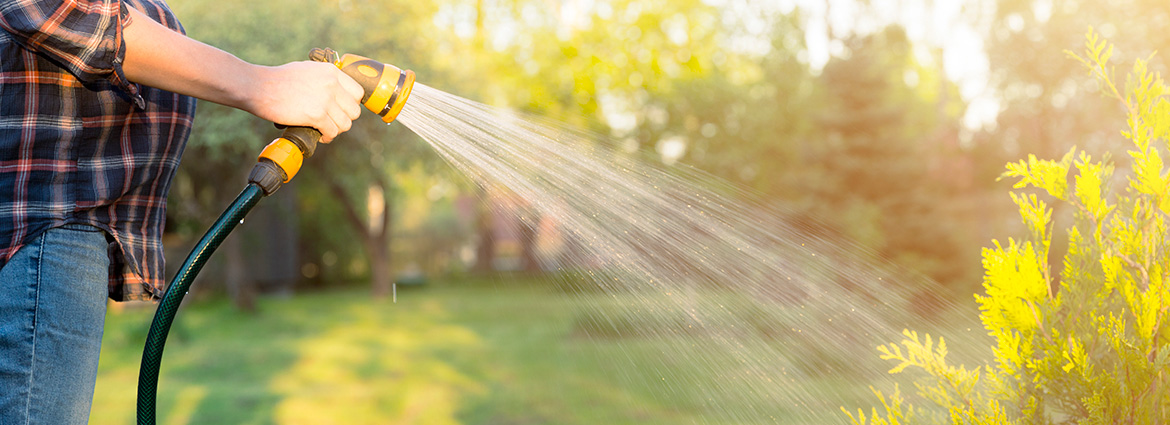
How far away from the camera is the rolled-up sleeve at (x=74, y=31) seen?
126cm

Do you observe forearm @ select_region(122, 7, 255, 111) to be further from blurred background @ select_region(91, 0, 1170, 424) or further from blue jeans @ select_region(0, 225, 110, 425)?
blurred background @ select_region(91, 0, 1170, 424)

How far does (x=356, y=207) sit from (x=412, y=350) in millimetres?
6822

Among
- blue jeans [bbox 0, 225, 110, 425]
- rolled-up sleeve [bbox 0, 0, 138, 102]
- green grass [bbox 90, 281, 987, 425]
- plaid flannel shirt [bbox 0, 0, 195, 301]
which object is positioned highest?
rolled-up sleeve [bbox 0, 0, 138, 102]

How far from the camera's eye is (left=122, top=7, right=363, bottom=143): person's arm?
1369mm

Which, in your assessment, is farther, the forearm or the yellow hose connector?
the yellow hose connector

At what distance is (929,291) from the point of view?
1147 cm

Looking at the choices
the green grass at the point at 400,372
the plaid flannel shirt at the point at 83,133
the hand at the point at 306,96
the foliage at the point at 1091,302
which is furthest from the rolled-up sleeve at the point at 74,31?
the green grass at the point at 400,372

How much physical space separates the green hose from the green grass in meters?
2.30

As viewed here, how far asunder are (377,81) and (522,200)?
9.94 feet

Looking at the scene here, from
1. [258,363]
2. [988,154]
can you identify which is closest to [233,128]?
[258,363]

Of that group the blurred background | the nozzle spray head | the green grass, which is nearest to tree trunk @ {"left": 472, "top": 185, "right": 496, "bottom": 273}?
the blurred background

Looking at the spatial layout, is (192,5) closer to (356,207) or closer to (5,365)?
(356,207)

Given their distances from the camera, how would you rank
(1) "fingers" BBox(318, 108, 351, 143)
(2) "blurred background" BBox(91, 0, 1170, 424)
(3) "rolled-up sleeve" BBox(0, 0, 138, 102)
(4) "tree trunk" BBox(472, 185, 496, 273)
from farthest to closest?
(4) "tree trunk" BBox(472, 185, 496, 273)
(2) "blurred background" BBox(91, 0, 1170, 424)
(1) "fingers" BBox(318, 108, 351, 143)
(3) "rolled-up sleeve" BBox(0, 0, 138, 102)

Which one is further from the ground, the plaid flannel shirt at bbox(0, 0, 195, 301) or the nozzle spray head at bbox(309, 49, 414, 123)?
the nozzle spray head at bbox(309, 49, 414, 123)
